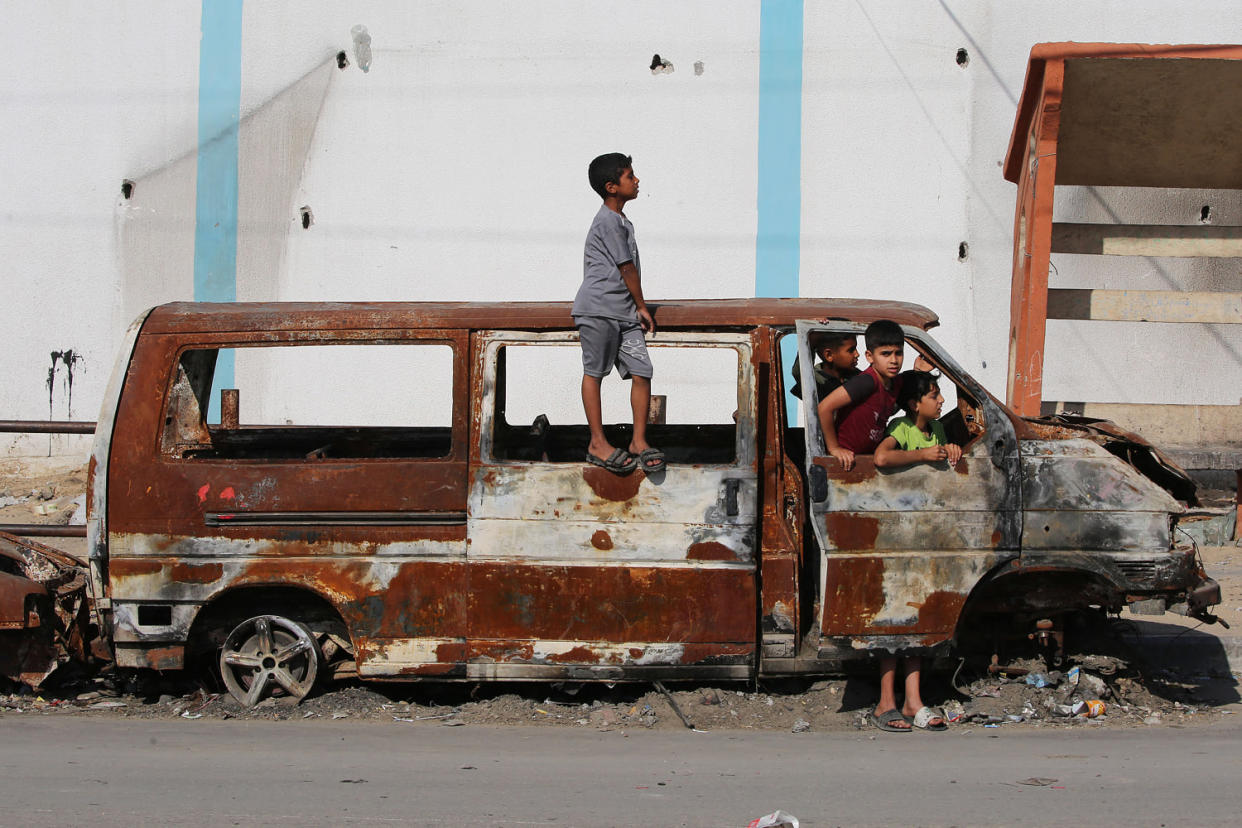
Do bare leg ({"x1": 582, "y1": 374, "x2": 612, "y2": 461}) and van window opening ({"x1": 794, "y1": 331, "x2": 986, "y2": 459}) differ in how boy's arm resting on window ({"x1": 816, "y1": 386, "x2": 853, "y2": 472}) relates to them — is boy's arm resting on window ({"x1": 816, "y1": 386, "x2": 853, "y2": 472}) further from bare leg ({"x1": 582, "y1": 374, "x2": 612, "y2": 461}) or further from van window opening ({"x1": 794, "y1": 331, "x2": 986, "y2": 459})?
bare leg ({"x1": 582, "y1": 374, "x2": 612, "y2": 461})

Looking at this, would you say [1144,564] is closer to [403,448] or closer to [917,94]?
[403,448]

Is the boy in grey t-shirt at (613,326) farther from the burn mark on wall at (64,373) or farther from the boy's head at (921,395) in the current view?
the burn mark on wall at (64,373)

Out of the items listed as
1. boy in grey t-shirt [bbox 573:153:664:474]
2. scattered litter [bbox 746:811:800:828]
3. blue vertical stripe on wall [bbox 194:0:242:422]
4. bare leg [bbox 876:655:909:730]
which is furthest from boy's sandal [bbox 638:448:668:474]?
blue vertical stripe on wall [bbox 194:0:242:422]

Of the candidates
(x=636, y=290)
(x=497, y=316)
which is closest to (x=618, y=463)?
(x=636, y=290)

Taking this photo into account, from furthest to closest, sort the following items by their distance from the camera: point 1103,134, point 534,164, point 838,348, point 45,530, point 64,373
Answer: point 64,373
point 534,164
point 1103,134
point 45,530
point 838,348

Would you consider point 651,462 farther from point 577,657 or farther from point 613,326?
point 577,657

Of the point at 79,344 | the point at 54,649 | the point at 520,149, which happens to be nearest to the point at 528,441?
the point at 54,649

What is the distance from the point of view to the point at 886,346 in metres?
4.92

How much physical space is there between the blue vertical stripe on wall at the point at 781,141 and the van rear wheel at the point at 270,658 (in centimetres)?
647

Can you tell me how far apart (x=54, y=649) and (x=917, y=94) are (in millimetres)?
8450

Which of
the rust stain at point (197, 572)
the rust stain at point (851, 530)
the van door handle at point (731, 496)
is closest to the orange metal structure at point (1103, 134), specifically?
the rust stain at point (851, 530)

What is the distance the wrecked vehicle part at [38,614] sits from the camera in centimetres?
525

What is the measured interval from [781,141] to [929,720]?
22.5 feet

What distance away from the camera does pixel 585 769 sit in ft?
14.8
